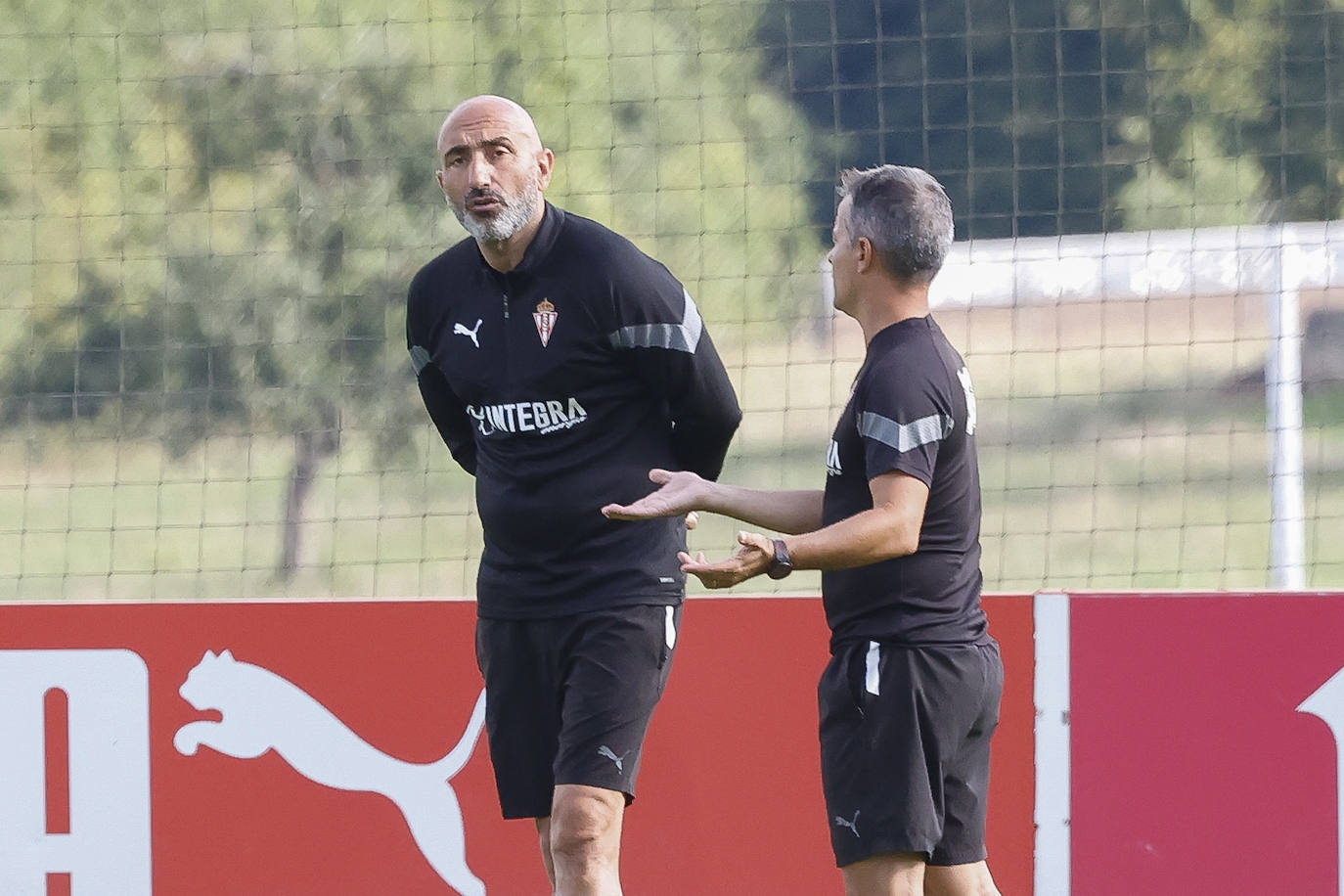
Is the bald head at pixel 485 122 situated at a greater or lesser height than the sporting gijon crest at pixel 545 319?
greater

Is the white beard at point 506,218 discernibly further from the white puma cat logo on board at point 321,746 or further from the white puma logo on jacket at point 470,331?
the white puma cat logo on board at point 321,746

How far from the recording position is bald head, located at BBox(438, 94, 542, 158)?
12.1 ft

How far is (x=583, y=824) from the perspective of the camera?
351 centimetres

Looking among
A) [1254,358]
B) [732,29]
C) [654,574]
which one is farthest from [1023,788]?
[1254,358]

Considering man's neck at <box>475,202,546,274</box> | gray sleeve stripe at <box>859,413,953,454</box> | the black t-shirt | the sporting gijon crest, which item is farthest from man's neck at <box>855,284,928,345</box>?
man's neck at <box>475,202,546,274</box>

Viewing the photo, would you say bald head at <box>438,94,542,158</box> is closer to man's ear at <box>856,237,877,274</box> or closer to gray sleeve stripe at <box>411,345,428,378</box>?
gray sleeve stripe at <box>411,345,428,378</box>

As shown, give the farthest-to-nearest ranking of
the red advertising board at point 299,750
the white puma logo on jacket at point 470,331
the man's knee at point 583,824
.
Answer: the red advertising board at point 299,750 < the white puma logo on jacket at point 470,331 < the man's knee at point 583,824

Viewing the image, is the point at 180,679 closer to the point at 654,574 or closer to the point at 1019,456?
the point at 654,574

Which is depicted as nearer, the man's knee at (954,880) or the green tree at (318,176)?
the man's knee at (954,880)

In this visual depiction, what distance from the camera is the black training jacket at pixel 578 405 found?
3.63 metres

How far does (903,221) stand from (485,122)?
111 cm

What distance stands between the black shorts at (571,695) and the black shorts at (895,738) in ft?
1.98

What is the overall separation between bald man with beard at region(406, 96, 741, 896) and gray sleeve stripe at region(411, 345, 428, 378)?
23 cm

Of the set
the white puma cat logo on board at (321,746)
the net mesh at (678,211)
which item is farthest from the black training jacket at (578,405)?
the net mesh at (678,211)
